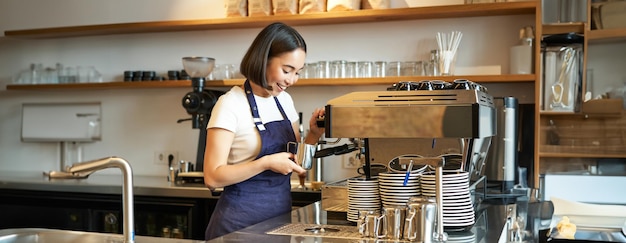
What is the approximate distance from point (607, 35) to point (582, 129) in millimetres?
482

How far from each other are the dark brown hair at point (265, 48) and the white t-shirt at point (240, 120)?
0.36 feet

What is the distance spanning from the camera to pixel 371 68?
3676 mm

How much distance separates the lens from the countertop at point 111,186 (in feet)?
11.5

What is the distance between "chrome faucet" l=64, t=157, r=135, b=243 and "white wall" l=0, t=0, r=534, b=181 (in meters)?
2.29

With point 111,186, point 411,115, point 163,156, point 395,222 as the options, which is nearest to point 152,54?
point 163,156

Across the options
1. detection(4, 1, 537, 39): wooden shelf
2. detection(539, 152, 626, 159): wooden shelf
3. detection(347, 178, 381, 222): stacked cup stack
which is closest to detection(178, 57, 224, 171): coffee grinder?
detection(4, 1, 537, 39): wooden shelf

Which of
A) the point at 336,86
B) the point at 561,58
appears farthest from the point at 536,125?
the point at 336,86

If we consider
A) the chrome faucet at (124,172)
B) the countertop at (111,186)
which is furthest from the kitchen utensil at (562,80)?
the chrome faucet at (124,172)

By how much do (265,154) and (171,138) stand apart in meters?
2.03

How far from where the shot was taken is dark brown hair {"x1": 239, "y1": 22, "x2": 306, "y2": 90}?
2.25 meters

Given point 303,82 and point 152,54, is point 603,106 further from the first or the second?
point 152,54

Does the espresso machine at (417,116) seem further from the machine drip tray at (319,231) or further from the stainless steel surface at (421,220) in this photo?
the machine drip tray at (319,231)

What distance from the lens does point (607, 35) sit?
3344 millimetres

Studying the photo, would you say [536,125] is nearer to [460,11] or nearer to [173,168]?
[460,11]
